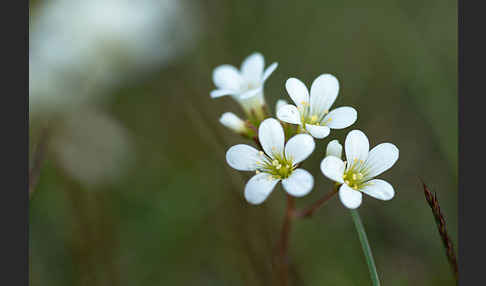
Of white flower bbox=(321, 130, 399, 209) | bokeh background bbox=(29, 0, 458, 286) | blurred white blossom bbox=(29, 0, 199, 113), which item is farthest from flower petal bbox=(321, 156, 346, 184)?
blurred white blossom bbox=(29, 0, 199, 113)

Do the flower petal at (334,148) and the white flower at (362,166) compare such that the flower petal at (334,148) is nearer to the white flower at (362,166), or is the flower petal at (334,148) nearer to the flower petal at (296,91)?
the white flower at (362,166)

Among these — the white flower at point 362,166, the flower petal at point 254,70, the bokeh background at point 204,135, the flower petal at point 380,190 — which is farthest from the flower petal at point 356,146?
the bokeh background at point 204,135

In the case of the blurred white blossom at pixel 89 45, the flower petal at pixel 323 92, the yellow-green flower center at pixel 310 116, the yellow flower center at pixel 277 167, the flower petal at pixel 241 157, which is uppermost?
the blurred white blossom at pixel 89 45

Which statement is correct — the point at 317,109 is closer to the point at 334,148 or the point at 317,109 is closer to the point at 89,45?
the point at 334,148

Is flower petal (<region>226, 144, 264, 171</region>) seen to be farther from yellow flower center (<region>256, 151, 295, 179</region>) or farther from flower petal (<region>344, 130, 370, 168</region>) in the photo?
flower petal (<region>344, 130, 370, 168</region>)

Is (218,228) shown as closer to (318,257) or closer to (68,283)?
(318,257)

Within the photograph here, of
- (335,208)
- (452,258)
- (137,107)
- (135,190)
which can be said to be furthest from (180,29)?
(452,258)

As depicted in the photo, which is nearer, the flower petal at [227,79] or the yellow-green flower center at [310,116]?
the yellow-green flower center at [310,116]

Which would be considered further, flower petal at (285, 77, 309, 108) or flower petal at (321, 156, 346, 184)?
flower petal at (285, 77, 309, 108)
